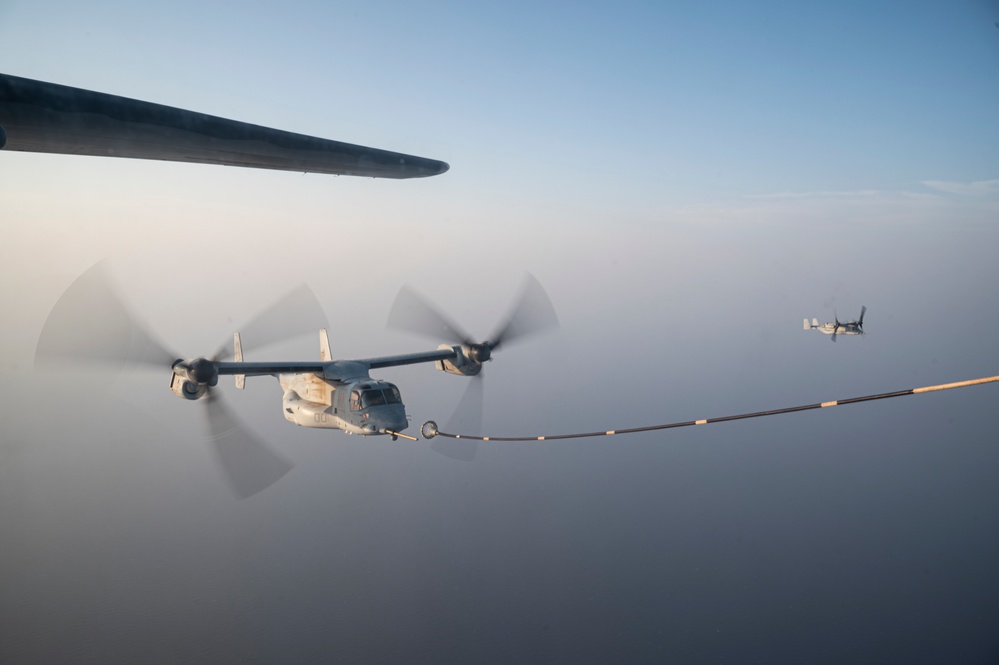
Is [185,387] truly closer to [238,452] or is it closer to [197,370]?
[197,370]

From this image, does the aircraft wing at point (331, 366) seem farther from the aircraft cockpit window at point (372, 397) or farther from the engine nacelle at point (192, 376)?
the aircraft cockpit window at point (372, 397)

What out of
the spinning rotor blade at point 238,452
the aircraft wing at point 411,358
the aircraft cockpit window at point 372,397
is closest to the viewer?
the spinning rotor blade at point 238,452

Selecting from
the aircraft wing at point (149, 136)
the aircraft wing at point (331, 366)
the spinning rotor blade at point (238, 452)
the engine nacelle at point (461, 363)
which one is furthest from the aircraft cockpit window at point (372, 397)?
the aircraft wing at point (149, 136)

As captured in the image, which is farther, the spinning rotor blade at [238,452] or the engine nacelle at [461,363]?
the engine nacelle at [461,363]

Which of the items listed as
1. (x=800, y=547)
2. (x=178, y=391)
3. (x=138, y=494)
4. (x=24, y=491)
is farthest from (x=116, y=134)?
(x=24, y=491)

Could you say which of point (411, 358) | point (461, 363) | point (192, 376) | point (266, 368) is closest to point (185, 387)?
point (192, 376)
